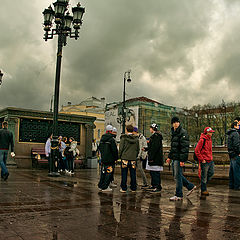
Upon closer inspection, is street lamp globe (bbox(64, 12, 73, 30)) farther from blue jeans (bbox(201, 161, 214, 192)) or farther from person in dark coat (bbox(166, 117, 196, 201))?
blue jeans (bbox(201, 161, 214, 192))

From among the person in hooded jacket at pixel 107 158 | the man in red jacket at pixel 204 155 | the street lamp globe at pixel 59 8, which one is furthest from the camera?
the street lamp globe at pixel 59 8

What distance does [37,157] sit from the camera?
57.9 ft

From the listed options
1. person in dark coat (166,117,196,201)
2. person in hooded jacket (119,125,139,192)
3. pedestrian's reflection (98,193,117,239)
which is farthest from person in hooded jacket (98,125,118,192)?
person in dark coat (166,117,196,201)

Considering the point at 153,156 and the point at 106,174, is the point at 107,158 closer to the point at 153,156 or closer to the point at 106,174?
the point at 106,174

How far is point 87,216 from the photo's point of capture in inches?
197

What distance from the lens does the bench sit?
17672 mm

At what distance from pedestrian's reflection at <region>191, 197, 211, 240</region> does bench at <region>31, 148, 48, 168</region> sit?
12619 millimetres

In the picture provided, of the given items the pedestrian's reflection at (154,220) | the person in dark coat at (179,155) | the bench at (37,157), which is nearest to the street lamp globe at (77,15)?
the person in dark coat at (179,155)

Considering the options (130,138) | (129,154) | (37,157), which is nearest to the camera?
Answer: (129,154)

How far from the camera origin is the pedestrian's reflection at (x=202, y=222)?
158 inches

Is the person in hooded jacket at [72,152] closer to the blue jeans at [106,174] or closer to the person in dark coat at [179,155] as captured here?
the blue jeans at [106,174]

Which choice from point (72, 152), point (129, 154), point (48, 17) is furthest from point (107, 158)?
point (48, 17)

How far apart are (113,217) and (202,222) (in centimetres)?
138

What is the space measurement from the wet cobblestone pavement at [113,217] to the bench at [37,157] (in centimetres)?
1025
